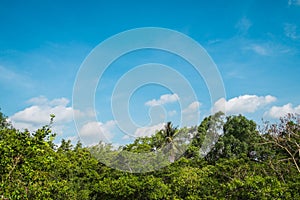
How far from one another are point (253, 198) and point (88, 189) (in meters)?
9.73

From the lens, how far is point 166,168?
2064cm

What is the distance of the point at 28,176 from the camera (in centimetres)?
650

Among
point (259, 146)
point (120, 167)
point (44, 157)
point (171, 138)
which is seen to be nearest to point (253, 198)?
point (44, 157)

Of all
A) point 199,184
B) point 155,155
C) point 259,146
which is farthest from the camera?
point 259,146

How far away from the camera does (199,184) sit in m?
16.7

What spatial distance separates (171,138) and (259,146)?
8.57 metres

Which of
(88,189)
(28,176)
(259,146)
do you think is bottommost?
(28,176)

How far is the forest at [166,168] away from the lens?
6.63 m

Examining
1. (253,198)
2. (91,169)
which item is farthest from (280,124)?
(91,169)

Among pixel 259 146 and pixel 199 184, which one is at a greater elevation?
pixel 259 146

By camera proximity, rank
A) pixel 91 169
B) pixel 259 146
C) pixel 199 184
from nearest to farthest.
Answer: pixel 199 184 → pixel 91 169 → pixel 259 146

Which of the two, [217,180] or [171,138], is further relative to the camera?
[171,138]

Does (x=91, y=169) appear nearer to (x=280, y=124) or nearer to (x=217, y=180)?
(x=217, y=180)

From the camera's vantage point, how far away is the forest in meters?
6.63
